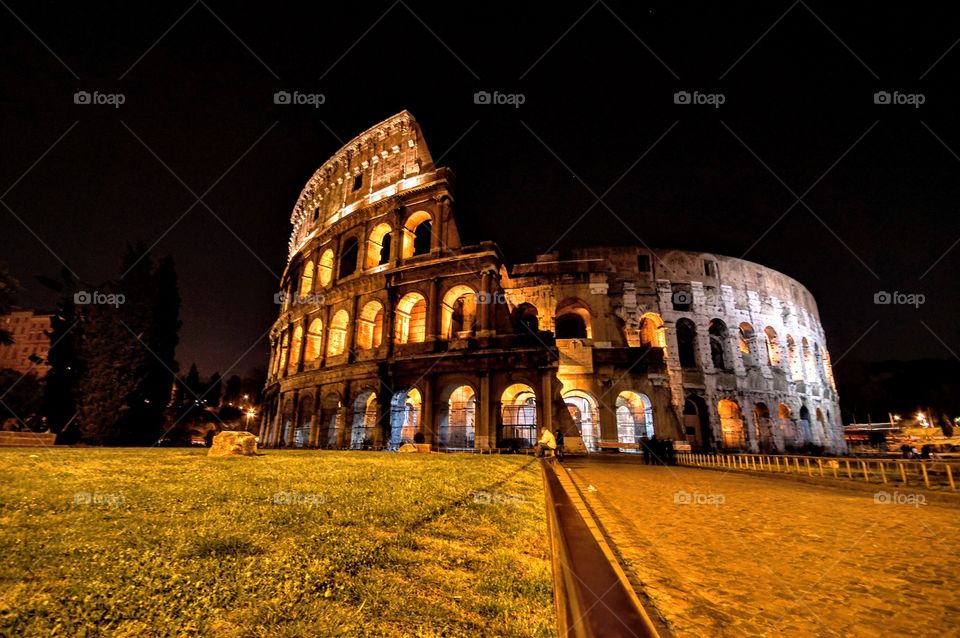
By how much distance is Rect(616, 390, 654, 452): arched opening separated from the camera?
2472 centimetres

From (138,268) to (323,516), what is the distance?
2463 centimetres

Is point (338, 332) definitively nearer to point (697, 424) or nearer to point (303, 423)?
point (303, 423)

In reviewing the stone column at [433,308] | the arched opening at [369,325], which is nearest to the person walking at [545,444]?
the stone column at [433,308]

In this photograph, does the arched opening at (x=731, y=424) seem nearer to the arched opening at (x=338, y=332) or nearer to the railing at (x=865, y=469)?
the railing at (x=865, y=469)

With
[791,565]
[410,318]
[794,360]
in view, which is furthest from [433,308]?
[794,360]

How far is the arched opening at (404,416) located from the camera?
71.4ft

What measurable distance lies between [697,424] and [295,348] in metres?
29.7

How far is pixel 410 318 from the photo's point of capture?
25.5 m

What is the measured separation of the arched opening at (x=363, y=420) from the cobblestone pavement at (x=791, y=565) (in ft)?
57.8

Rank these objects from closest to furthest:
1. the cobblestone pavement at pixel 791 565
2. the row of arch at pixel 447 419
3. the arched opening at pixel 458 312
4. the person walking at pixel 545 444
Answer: the cobblestone pavement at pixel 791 565 < the person walking at pixel 545 444 < the row of arch at pixel 447 419 < the arched opening at pixel 458 312

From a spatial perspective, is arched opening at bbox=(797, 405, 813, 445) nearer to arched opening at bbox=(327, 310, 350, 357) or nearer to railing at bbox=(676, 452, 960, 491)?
railing at bbox=(676, 452, 960, 491)

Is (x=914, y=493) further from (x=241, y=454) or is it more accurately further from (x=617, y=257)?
(x=617, y=257)

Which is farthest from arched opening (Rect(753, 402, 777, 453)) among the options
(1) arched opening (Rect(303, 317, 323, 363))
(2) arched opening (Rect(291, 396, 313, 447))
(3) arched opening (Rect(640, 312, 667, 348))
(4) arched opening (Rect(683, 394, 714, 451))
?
(1) arched opening (Rect(303, 317, 323, 363))

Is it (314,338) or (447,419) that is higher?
(314,338)
